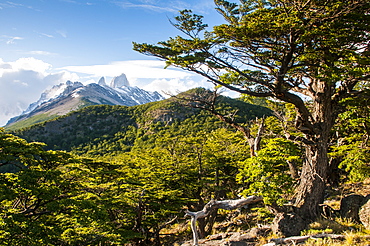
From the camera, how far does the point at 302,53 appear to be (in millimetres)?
8352

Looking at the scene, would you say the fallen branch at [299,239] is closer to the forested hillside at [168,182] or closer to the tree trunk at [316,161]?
the forested hillside at [168,182]

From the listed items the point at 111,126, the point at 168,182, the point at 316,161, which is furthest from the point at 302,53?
the point at 111,126

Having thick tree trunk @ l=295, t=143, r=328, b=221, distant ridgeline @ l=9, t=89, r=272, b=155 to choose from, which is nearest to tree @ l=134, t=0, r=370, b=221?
thick tree trunk @ l=295, t=143, r=328, b=221

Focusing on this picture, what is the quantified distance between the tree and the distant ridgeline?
8368cm

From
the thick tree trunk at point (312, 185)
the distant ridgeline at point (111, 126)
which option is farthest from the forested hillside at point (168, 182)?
the distant ridgeline at point (111, 126)

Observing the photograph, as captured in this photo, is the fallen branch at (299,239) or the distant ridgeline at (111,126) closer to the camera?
the fallen branch at (299,239)

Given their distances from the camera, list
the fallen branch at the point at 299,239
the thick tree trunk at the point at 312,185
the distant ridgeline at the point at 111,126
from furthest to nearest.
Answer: the distant ridgeline at the point at 111,126, the thick tree trunk at the point at 312,185, the fallen branch at the point at 299,239

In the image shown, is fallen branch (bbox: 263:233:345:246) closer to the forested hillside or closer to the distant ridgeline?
the forested hillside

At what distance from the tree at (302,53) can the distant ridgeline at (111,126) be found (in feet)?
275

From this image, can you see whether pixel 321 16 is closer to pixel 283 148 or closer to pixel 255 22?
pixel 255 22

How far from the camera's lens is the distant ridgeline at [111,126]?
103 m

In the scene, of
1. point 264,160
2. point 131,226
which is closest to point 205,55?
point 264,160

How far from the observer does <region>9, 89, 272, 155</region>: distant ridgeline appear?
4053 inches

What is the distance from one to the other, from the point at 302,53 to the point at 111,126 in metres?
129
